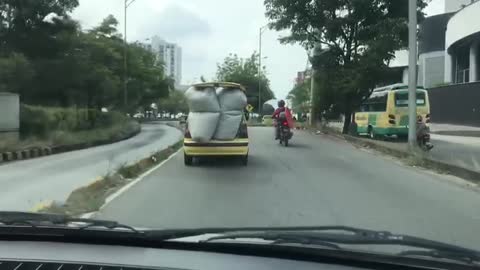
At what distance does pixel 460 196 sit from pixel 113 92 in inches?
1812

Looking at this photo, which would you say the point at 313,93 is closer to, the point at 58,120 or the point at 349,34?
the point at 349,34

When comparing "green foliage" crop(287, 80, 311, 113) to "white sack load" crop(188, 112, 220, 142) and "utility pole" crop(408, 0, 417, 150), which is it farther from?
"white sack load" crop(188, 112, 220, 142)

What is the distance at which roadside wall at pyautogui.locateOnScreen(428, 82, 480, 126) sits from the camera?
141ft

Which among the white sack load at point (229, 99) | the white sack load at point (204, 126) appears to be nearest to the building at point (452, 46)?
the white sack load at point (229, 99)

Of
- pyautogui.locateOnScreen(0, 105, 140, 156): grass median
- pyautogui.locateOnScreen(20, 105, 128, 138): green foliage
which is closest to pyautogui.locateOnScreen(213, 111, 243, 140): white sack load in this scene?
pyautogui.locateOnScreen(0, 105, 140, 156): grass median

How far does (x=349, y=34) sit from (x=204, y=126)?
63.9 feet

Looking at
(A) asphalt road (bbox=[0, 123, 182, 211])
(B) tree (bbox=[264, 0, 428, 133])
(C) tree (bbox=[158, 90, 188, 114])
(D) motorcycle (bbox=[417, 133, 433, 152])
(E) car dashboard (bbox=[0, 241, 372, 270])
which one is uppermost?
(B) tree (bbox=[264, 0, 428, 133])

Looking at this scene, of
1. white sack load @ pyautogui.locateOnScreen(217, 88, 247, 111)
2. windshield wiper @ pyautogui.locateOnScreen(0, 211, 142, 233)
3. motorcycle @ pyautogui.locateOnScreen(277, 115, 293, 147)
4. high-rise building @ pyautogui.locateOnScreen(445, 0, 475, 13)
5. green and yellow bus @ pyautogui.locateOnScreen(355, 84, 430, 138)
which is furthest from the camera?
high-rise building @ pyautogui.locateOnScreen(445, 0, 475, 13)

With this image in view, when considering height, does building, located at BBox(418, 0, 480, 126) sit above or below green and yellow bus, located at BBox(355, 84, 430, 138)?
above

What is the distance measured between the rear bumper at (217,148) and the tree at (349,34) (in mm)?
15844

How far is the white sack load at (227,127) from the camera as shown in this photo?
1714cm

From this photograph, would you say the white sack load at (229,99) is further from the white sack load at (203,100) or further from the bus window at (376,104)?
the bus window at (376,104)

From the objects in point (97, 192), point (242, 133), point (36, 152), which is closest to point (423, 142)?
point (242, 133)

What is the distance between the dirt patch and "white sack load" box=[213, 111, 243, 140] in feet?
6.50
